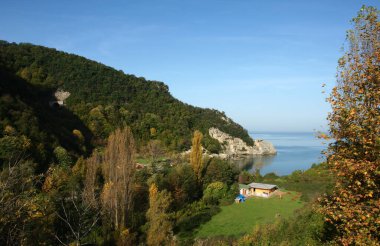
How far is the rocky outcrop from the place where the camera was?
3305 inches

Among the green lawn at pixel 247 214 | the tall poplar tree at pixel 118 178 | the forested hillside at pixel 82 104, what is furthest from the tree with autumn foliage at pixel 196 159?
the forested hillside at pixel 82 104

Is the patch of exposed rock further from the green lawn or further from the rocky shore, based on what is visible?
the green lawn

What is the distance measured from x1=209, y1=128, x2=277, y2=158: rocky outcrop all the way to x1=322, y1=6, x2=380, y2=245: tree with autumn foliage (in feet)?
242

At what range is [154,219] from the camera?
15906 millimetres

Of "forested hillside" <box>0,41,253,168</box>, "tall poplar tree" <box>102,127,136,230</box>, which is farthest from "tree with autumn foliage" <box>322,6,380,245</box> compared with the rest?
"forested hillside" <box>0,41,253,168</box>

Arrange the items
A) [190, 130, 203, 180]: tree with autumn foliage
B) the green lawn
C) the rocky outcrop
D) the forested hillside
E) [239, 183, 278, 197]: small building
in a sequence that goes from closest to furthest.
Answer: the green lawn
[190, 130, 203, 180]: tree with autumn foliage
[239, 183, 278, 197]: small building
the forested hillside
the rocky outcrop

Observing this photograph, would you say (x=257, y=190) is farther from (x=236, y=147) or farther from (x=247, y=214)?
(x=236, y=147)

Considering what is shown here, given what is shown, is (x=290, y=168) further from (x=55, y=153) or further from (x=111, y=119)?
(x=55, y=153)

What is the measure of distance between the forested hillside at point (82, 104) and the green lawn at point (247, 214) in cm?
1928

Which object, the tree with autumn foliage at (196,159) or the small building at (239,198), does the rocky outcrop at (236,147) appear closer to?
the tree with autumn foliage at (196,159)

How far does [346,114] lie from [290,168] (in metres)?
57.9

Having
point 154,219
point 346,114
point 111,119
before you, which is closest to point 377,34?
point 346,114

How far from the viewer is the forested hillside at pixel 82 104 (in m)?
36.9

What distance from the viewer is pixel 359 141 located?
420cm
